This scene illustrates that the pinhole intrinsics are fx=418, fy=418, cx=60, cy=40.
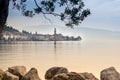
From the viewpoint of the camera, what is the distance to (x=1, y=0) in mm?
13102

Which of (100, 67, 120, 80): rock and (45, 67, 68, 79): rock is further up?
(100, 67, 120, 80): rock

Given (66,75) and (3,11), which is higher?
(3,11)

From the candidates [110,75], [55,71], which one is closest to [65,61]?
[55,71]

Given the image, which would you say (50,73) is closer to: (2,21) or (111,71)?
(111,71)

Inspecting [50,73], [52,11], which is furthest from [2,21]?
[50,73]

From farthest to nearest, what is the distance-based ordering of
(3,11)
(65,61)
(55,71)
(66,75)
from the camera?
(65,61)
(55,71)
(66,75)
(3,11)

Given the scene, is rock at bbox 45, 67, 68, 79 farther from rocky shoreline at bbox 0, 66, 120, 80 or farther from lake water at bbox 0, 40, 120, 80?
lake water at bbox 0, 40, 120, 80

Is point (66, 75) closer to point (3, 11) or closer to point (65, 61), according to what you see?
point (3, 11)

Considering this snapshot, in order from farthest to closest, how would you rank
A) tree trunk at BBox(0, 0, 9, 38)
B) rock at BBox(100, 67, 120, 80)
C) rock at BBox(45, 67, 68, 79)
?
rock at BBox(45, 67, 68, 79) → rock at BBox(100, 67, 120, 80) → tree trunk at BBox(0, 0, 9, 38)

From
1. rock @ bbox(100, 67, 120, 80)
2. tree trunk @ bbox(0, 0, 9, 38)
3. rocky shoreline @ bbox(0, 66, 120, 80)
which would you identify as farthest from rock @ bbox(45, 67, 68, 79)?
tree trunk @ bbox(0, 0, 9, 38)

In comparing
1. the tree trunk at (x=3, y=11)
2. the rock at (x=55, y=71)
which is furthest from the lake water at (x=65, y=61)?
the tree trunk at (x=3, y=11)

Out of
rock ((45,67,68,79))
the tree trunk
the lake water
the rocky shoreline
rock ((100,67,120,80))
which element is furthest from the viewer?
the lake water

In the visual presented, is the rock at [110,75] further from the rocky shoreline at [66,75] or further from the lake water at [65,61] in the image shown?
the lake water at [65,61]

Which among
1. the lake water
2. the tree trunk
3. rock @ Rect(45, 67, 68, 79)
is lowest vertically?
the lake water
